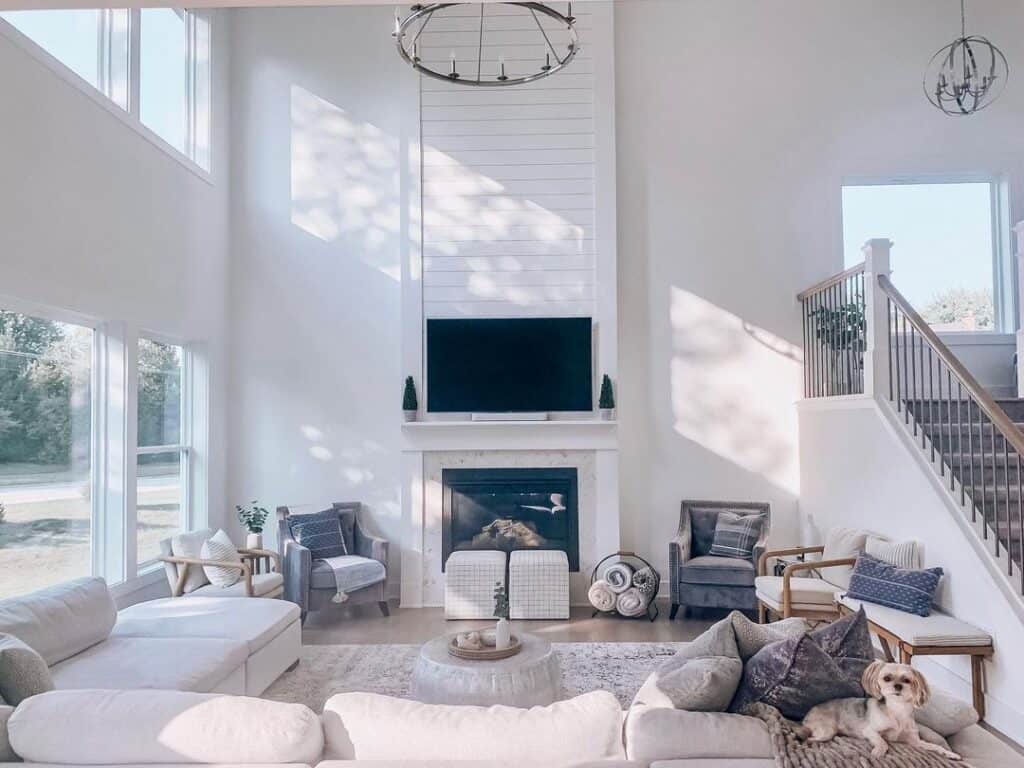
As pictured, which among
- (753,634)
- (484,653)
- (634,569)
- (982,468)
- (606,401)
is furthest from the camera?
(606,401)

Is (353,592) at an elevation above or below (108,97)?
below

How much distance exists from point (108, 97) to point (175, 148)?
0.95m

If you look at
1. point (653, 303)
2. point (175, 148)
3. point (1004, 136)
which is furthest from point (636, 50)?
point (175, 148)

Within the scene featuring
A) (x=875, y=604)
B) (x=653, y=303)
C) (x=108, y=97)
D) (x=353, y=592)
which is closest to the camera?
(x=875, y=604)

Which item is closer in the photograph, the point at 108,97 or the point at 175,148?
the point at 108,97

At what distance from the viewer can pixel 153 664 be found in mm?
3439

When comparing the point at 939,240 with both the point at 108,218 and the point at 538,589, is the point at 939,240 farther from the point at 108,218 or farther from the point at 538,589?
the point at 108,218

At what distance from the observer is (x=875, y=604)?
4.44m

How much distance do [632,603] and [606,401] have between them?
66.1 inches

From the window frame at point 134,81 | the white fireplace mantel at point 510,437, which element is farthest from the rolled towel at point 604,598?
the window frame at point 134,81

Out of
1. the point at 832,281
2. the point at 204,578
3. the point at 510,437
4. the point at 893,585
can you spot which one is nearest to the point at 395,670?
the point at 204,578

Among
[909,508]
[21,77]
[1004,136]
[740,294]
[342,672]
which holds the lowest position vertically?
[342,672]

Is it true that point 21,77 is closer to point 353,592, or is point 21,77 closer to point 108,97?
point 108,97

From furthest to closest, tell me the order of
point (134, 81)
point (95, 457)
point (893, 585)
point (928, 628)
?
point (134, 81), point (95, 457), point (893, 585), point (928, 628)
